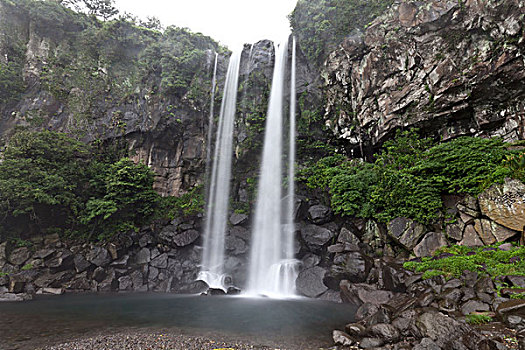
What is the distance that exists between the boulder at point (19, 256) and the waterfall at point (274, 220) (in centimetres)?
1381

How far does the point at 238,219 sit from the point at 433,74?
15410 millimetres

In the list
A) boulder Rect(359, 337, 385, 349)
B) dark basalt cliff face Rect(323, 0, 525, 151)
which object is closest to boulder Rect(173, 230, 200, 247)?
dark basalt cliff face Rect(323, 0, 525, 151)

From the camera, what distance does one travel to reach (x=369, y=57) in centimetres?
1720

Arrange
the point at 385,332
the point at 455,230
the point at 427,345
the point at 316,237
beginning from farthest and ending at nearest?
the point at 316,237 → the point at 455,230 → the point at 385,332 → the point at 427,345

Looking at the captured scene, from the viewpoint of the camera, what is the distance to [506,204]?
367 inches

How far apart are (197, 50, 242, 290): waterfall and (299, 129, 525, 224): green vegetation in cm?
866

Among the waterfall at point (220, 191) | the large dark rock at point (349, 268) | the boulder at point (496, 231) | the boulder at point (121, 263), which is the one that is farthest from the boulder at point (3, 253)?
the boulder at point (496, 231)

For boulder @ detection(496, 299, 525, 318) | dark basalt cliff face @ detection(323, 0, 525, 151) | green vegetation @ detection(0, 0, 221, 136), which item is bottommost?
boulder @ detection(496, 299, 525, 318)

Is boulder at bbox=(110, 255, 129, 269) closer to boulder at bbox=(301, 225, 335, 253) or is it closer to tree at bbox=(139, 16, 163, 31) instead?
boulder at bbox=(301, 225, 335, 253)

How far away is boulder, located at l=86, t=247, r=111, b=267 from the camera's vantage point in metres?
15.8

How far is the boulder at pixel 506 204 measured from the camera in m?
9.03

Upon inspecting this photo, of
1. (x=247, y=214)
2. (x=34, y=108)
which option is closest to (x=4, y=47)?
(x=34, y=108)

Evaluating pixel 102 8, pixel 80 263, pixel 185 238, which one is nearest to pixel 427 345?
pixel 185 238

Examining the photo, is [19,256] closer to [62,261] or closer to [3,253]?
[3,253]
